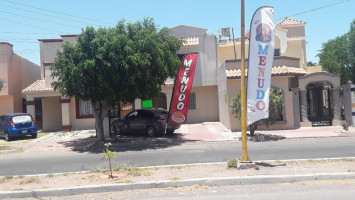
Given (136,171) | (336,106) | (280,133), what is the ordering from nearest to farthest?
1. (136,171)
2. (280,133)
3. (336,106)

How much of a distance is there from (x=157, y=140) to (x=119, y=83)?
3.85 meters

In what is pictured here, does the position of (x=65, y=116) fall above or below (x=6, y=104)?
below

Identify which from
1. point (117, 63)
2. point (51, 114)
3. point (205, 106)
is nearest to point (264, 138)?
point (117, 63)

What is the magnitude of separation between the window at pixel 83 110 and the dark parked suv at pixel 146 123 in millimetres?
6497

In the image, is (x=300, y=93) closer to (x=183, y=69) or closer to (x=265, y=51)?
(x=183, y=69)

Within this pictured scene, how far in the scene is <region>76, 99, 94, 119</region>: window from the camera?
82.4 ft

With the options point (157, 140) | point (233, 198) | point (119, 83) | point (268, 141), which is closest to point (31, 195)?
point (233, 198)

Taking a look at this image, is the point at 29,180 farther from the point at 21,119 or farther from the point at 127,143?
the point at 21,119

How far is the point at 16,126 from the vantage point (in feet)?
65.9

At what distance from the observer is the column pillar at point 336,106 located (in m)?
19.7

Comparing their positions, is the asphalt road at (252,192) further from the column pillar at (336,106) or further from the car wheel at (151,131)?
the column pillar at (336,106)

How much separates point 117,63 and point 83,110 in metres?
11.9

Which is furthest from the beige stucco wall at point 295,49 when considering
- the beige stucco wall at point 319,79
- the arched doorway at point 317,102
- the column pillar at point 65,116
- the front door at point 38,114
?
the front door at point 38,114

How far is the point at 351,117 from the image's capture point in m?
19.3
